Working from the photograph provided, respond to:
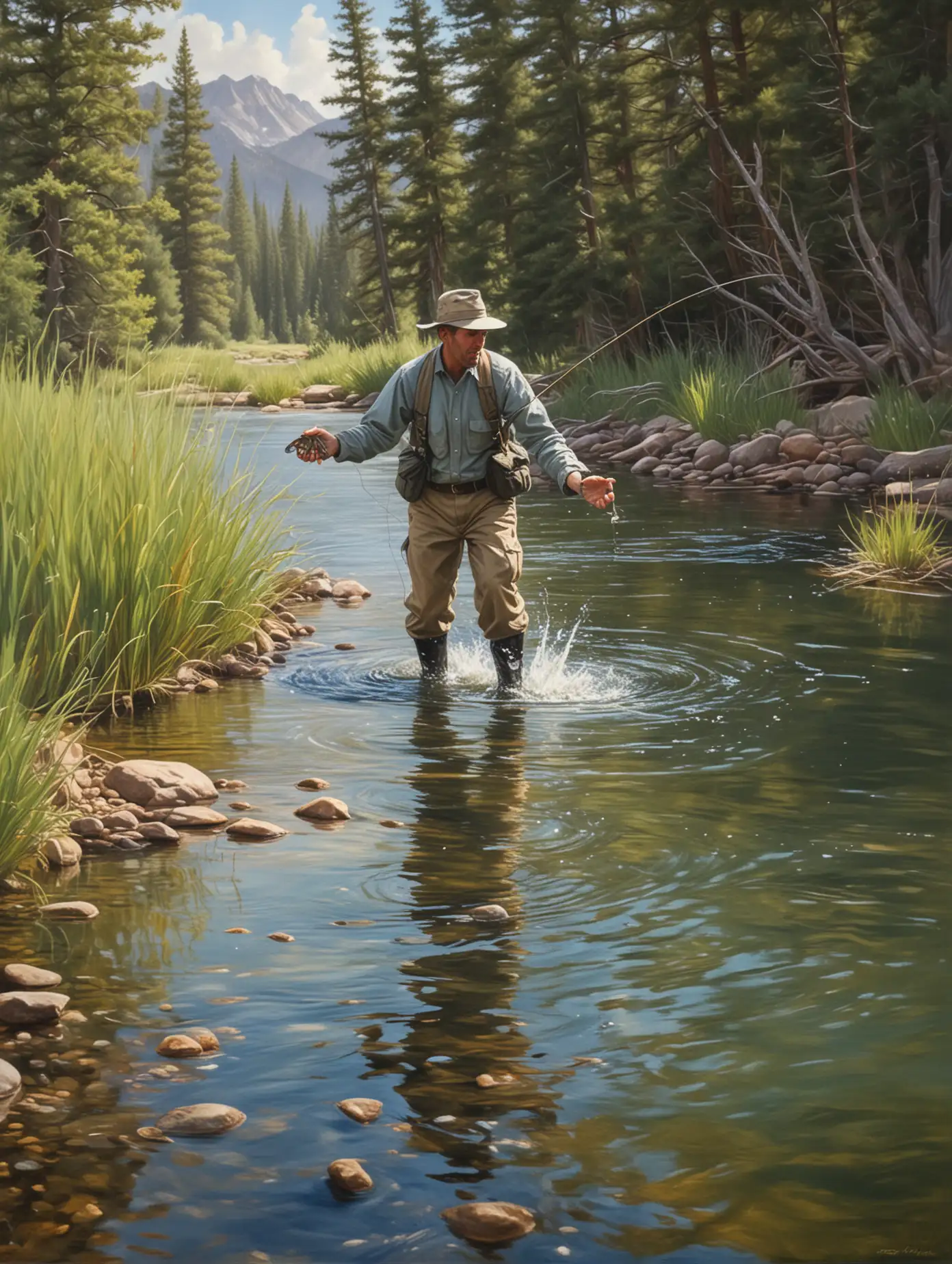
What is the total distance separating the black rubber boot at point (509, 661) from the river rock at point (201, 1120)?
15.1ft

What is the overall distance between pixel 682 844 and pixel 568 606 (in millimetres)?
5111

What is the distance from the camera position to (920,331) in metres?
18.0

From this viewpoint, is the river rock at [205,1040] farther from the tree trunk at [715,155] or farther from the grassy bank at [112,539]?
the tree trunk at [715,155]

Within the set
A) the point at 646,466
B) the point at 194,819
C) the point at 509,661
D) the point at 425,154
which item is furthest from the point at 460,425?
the point at 425,154

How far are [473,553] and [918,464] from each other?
9.35 m

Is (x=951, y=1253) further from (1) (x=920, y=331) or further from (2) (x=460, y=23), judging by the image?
(2) (x=460, y=23)

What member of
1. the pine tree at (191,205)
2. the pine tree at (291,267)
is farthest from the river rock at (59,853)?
the pine tree at (291,267)

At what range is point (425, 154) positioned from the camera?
48375mm

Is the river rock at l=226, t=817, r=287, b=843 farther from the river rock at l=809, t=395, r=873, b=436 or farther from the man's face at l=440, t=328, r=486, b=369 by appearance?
the river rock at l=809, t=395, r=873, b=436

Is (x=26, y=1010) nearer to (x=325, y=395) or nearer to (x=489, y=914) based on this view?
(x=489, y=914)

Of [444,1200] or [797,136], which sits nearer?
[444,1200]

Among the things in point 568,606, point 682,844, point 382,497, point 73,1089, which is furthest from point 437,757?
point 382,497

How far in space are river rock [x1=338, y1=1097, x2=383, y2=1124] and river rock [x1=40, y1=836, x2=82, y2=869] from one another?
2.02 metres

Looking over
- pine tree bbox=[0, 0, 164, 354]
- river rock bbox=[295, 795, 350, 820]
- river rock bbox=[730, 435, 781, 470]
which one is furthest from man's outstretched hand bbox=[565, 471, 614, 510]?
pine tree bbox=[0, 0, 164, 354]
